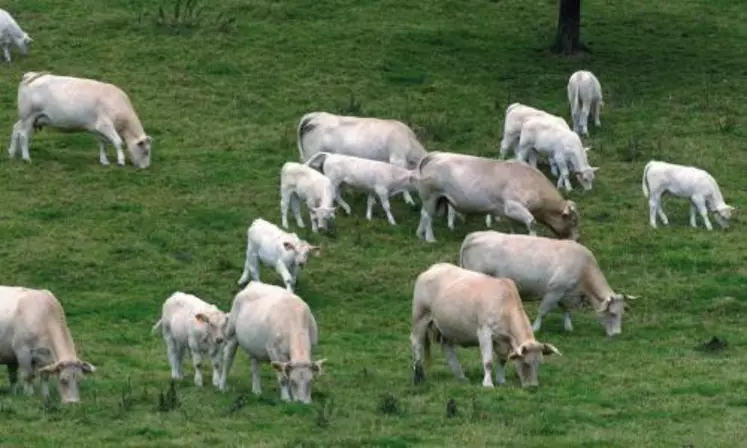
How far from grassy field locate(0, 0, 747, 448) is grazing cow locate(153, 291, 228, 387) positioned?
1.05ft

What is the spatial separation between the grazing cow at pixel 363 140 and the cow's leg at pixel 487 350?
10492 mm

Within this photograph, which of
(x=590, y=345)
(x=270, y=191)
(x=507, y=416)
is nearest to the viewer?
(x=507, y=416)

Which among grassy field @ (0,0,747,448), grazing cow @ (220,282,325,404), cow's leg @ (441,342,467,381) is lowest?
grassy field @ (0,0,747,448)

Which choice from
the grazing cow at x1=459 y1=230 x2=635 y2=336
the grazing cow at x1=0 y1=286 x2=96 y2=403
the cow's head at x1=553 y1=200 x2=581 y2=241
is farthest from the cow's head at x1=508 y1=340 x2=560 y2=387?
the cow's head at x1=553 y1=200 x2=581 y2=241

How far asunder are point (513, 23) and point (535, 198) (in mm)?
15828

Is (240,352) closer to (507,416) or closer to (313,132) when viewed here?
(507,416)

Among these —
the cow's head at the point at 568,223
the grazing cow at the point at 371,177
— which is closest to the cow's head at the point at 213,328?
the grazing cow at the point at 371,177

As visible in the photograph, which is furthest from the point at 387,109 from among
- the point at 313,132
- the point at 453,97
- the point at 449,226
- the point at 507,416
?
the point at 507,416

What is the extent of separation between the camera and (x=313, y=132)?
106 ft

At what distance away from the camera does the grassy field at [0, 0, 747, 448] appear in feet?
63.0

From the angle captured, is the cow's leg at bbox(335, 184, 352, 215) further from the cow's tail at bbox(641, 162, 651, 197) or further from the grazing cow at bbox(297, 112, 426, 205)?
the cow's tail at bbox(641, 162, 651, 197)

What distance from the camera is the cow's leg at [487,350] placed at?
20.9 meters

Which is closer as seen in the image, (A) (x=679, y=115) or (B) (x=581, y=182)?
(B) (x=581, y=182)

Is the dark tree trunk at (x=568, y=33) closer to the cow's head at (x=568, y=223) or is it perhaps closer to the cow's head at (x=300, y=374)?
the cow's head at (x=568, y=223)
